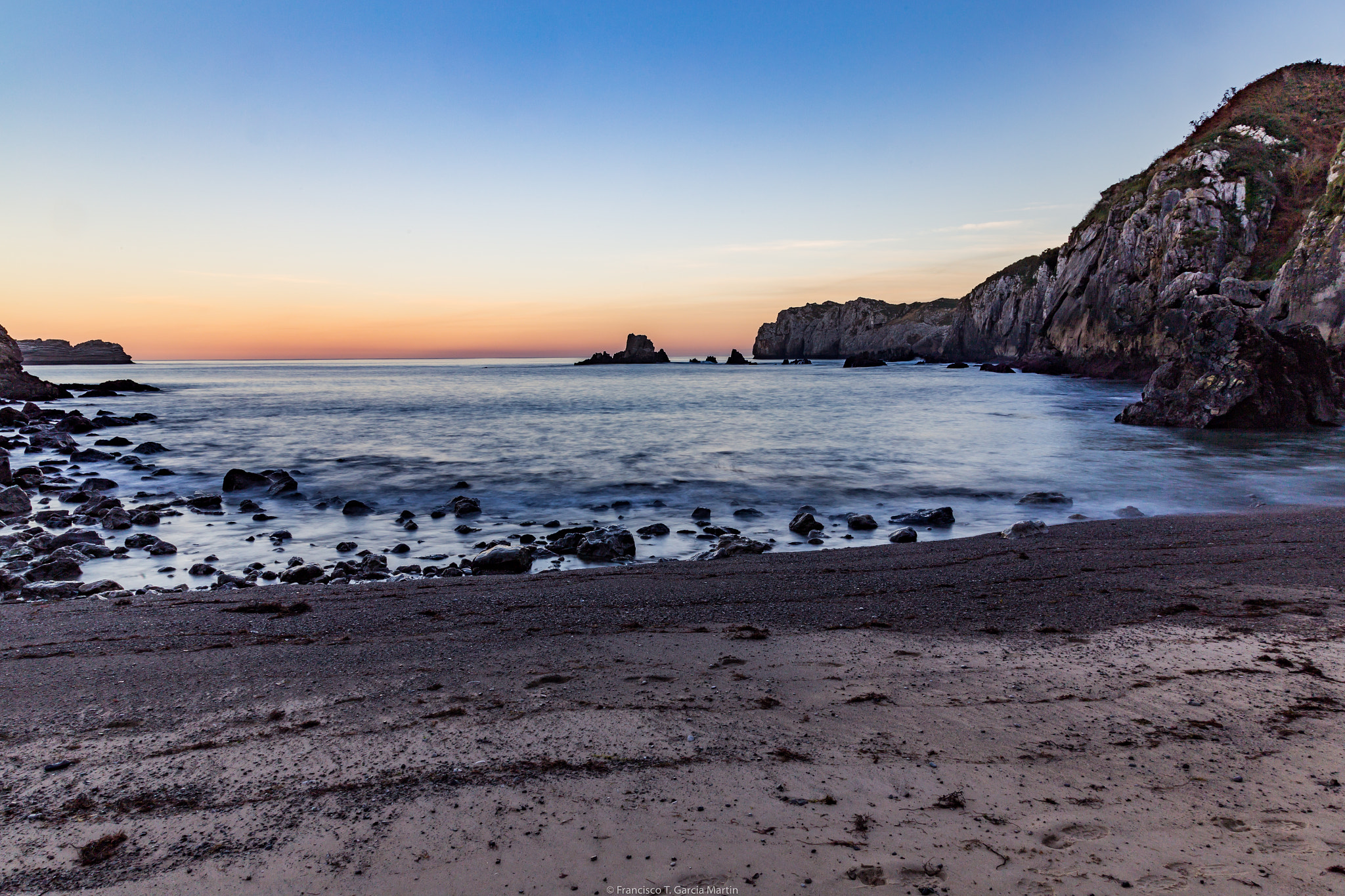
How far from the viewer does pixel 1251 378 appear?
18891 mm

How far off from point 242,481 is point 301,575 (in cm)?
742

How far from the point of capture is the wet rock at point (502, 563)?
751 centimetres

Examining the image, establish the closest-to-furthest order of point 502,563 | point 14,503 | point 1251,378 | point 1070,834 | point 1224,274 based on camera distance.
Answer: point 1070,834, point 502,563, point 14,503, point 1251,378, point 1224,274

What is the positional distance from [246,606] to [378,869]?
4.17m

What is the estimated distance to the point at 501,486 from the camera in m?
13.7

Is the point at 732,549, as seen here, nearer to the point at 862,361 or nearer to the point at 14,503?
the point at 14,503

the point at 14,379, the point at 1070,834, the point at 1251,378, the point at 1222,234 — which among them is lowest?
the point at 1070,834

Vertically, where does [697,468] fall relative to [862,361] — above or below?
below

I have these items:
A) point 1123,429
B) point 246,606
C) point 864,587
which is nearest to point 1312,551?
point 864,587

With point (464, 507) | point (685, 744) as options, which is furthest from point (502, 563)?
point (685, 744)

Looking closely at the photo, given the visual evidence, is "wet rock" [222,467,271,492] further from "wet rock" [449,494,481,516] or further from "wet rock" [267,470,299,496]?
"wet rock" [449,494,481,516]

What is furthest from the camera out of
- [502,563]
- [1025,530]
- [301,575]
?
[1025,530]

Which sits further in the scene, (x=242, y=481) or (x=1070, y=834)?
(x=242, y=481)

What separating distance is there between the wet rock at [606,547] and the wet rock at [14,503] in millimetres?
9309
